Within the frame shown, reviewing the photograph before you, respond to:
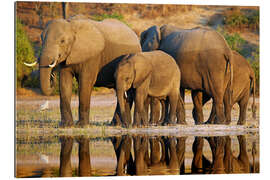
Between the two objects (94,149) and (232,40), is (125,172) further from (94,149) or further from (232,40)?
(232,40)

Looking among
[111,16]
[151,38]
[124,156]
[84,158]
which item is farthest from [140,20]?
[84,158]

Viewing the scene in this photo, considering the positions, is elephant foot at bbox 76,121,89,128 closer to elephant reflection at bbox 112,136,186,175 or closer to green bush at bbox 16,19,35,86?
elephant reflection at bbox 112,136,186,175

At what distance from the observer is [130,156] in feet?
33.4

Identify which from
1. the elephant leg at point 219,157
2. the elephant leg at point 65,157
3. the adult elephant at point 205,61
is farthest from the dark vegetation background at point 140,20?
the elephant leg at point 219,157

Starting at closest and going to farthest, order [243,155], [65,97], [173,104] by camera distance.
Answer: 1. [243,155]
2. [65,97]
3. [173,104]

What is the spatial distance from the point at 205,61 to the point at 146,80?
169 cm

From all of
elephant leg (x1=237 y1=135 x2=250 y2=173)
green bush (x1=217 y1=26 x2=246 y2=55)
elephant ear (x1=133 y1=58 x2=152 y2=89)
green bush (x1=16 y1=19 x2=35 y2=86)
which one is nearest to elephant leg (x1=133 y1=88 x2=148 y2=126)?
elephant ear (x1=133 y1=58 x2=152 y2=89)

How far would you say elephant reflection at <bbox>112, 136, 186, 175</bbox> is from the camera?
973 centimetres

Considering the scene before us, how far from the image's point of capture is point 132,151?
10492mm

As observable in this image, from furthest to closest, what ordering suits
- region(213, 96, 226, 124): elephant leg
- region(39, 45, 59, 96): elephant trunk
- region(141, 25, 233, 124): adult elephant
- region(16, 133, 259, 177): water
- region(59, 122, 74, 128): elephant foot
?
region(141, 25, 233, 124): adult elephant → region(213, 96, 226, 124): elephant leg → region(59, 122, 74, 128): elephant foot → region(39, 45, 59, 96): elephant trunk → region(16, 133, 259, 177): water

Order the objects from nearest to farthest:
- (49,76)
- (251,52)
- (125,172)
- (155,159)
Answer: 1. (125,172)
2. (155,159)
3. (49,76)
4. (251,52)

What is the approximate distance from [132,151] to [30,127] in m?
2.15

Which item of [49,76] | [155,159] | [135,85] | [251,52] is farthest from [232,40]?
[155,159]

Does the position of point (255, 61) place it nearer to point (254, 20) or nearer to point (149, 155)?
point (254, 20)
